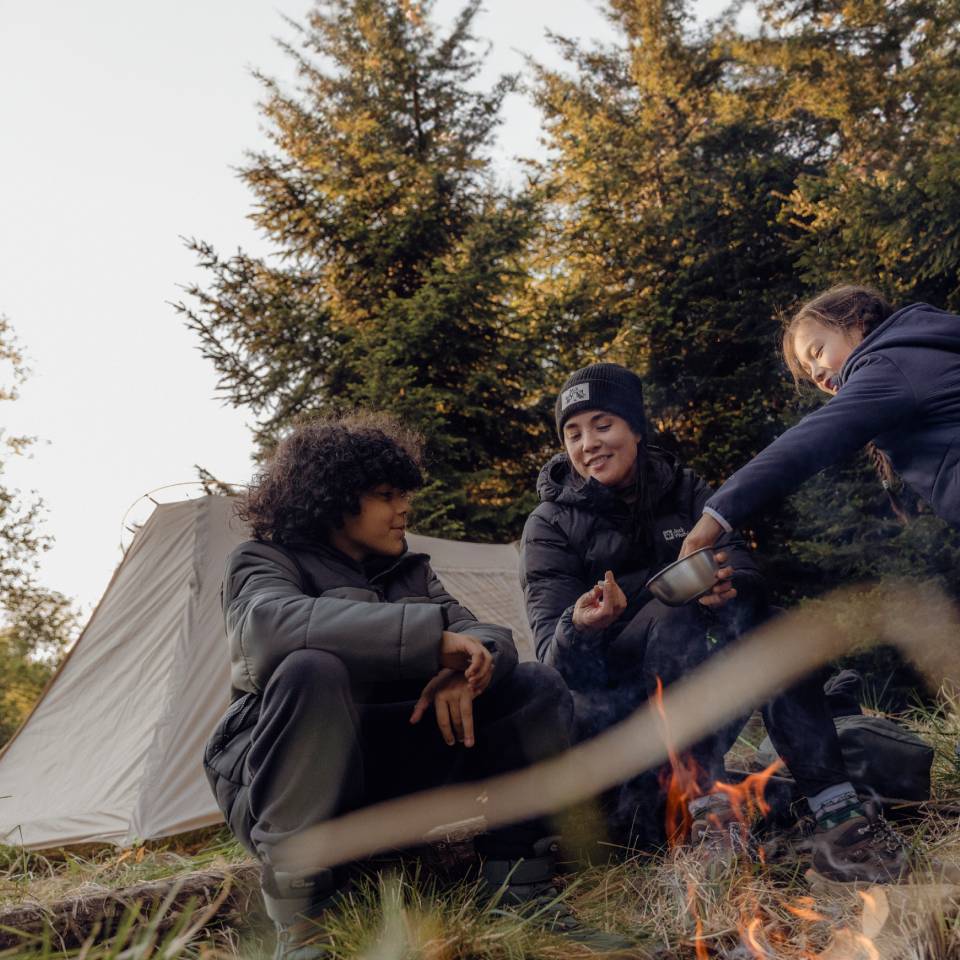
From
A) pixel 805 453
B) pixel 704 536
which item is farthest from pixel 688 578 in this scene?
pixel 805 453

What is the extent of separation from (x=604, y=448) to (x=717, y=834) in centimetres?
113

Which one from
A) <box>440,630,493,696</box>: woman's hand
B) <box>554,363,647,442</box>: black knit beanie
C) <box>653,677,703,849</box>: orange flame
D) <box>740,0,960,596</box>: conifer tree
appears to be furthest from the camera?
<box>740,0,960,596</box>: conifer tree

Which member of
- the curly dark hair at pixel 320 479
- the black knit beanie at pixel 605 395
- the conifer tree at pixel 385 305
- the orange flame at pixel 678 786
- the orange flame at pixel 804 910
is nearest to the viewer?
the orange flame at pixel 804 910

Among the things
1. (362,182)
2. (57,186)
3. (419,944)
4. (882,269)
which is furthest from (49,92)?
(419,944)

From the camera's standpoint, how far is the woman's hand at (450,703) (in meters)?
1.83

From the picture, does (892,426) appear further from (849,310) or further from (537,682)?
(537,682)

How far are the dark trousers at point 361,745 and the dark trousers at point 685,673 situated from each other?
15.1 inches

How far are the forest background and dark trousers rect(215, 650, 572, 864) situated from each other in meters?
4.62

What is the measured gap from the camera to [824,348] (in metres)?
2.36

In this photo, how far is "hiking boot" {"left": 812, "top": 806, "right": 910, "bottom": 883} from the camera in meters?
1.82

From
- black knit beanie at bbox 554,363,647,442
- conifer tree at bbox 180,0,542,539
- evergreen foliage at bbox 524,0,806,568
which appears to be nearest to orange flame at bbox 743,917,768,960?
black knit beanie at bbox 554,363,647,442

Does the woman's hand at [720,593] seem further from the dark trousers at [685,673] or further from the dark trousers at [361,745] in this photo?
the dark trousers at [361,745]

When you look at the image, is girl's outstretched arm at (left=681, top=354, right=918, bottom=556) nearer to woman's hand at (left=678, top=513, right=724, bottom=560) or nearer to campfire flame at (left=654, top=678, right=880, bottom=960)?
woman's hand at (left=678, top=513, right=724, bottom=560)

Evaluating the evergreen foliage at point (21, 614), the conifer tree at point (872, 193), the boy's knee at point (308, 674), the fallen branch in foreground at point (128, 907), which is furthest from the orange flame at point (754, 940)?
the evergreen foliage at point (21, 614)
